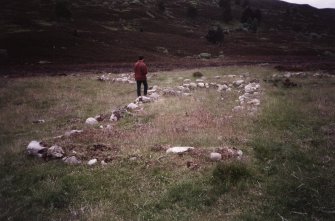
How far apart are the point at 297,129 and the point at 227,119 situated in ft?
8.53

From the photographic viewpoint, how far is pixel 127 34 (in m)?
62.2

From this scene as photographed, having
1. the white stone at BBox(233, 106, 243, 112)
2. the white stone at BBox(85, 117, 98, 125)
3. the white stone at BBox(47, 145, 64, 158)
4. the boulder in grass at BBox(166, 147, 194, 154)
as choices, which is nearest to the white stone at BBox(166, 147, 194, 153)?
the boulder in grass at BBox(166, 147, 194, 154)

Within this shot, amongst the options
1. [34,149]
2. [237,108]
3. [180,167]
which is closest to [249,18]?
[237,108]

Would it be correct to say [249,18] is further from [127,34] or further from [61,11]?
[61,11]

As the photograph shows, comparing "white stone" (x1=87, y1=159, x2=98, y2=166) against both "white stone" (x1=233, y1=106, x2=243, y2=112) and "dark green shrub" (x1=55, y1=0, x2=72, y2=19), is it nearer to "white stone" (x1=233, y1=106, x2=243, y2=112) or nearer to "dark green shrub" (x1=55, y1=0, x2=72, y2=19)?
"white stone" (x1=233, y1=106, x2=243, y2=112)

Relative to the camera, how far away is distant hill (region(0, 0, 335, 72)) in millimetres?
43406

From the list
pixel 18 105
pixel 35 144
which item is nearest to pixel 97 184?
pixel 35 144

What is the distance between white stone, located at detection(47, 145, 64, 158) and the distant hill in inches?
1176

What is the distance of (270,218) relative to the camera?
6598 mm

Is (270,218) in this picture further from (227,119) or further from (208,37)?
(208,37)

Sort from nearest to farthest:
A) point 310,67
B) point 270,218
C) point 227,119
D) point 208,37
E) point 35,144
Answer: point 270,218
point 35,144
point 227,119
point 310,67
point 208,37

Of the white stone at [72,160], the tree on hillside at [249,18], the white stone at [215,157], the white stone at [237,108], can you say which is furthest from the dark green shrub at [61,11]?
the white stone at [215,157]

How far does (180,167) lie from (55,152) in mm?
3998

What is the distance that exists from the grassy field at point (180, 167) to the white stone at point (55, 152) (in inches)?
12.6
